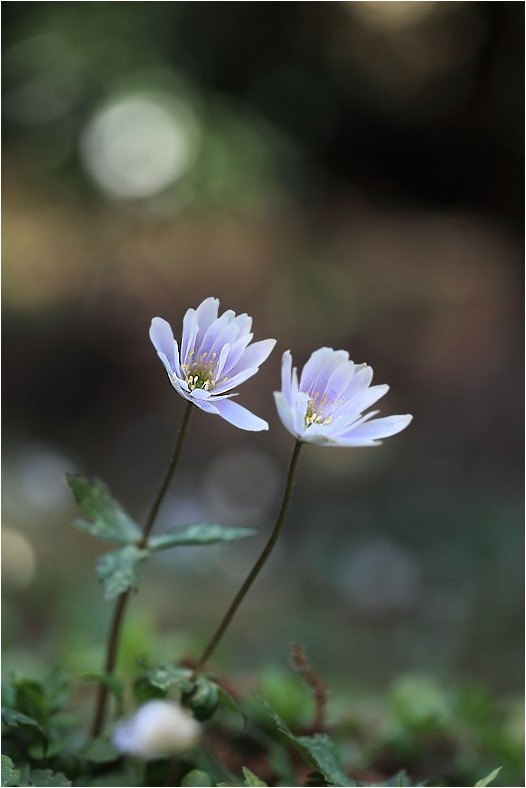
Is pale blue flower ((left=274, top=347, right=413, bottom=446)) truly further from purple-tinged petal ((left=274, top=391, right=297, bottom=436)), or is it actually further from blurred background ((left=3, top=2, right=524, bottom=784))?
blurred background ((left=3, top=2, right=524, bottom=784))

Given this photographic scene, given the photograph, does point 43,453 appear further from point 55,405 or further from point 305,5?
point 305,5

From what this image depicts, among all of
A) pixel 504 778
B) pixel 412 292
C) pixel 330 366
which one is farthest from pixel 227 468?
pixel 330 366

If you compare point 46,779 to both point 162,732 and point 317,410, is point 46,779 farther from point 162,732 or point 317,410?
point 317,410

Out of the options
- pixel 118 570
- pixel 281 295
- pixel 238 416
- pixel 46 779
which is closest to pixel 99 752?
pixel 46 779

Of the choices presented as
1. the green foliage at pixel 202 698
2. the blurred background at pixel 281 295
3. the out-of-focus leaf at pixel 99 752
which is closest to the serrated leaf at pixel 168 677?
the green foliage at pixel 202 698

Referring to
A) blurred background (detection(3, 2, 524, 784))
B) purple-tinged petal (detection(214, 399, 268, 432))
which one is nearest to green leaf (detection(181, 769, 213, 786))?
purple-tinged petal (detection(214, 399, 268, 432))

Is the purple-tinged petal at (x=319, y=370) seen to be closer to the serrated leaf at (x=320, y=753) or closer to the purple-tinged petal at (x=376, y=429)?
the purple-tinged petal at (x=376, y=429)
